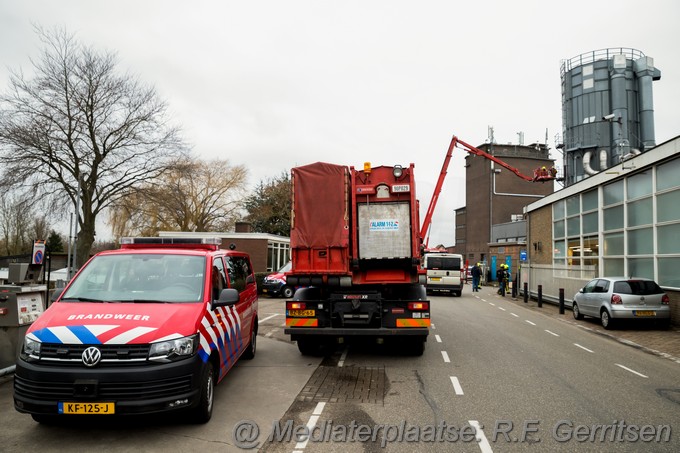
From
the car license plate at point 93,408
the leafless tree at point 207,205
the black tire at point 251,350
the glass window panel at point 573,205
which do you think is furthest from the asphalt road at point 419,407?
the leafless tree at point 207,205

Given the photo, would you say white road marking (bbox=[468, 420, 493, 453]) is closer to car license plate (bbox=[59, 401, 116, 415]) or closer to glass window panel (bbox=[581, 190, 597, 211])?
car license plate (bbox=[59, 401, 116, 415])

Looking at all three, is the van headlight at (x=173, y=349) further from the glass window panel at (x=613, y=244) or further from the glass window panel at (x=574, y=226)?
the glass window panel at (x=574, y=226)

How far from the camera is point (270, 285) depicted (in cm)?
2253

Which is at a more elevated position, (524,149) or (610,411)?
(524,149)

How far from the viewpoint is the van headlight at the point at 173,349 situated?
445cm

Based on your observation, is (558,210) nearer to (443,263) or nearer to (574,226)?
(574,226)

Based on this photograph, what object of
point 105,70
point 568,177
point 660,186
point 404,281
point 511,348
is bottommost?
point 511,348

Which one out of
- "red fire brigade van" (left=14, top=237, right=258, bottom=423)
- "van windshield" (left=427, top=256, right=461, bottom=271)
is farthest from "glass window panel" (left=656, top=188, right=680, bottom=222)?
"red fire brigade van" (left=14, top=237, right=258, bottom=423)

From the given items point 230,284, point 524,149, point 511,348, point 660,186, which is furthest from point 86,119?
point 524,149

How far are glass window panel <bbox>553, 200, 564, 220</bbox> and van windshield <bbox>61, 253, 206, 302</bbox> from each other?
21.1 meters

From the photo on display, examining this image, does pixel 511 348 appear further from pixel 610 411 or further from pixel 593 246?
pixel 593 246

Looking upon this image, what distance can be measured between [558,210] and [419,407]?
2054 centimetres

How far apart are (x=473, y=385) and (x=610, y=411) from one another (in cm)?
172

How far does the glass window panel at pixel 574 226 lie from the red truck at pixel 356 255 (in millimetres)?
15341
